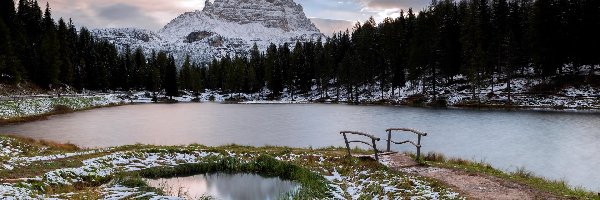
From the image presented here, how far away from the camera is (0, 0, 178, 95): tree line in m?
87.9

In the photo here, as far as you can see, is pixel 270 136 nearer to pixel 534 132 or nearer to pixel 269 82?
pixel 534 132

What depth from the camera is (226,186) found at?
18594mm

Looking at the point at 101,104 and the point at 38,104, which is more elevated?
the point at 38,104

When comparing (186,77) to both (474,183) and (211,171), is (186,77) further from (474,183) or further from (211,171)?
(474,183)

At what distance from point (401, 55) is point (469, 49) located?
20.7 meters

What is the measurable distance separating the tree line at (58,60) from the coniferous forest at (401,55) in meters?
0.27

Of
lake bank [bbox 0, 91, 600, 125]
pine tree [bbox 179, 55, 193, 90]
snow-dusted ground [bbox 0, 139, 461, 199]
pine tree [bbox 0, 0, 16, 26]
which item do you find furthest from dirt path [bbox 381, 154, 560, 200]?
pine tree [bbox 179, 55, 193, 90]

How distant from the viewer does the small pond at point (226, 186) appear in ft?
55.4

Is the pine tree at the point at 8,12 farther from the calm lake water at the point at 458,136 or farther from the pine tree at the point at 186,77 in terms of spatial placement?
the calm lake water at the point at 458,136

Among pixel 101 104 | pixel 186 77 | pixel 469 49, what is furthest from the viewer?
pixel 186 77

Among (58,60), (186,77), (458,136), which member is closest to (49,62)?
(58,60)

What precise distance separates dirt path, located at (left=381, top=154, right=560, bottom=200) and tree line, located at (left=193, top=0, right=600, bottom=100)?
5937cm

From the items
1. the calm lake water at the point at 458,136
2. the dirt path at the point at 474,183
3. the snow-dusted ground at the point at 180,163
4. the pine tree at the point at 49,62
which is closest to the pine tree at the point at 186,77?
the pine tree at the point at 49,62

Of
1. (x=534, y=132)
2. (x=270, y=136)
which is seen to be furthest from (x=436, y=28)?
(x=270, y=136)
